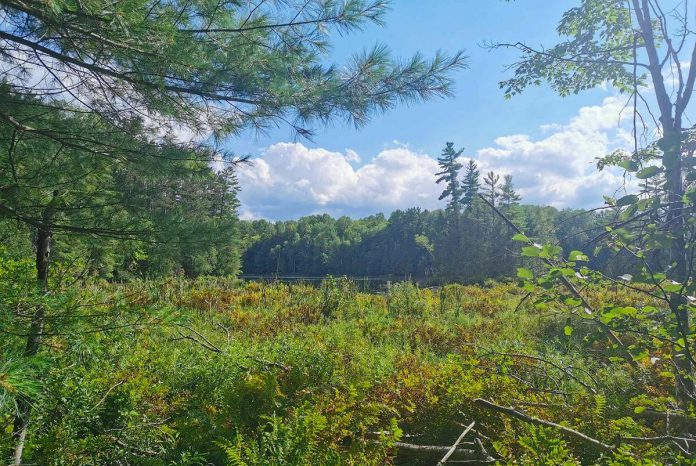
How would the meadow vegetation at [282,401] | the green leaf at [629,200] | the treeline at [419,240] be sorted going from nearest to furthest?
the green leaf at [629,200] → the meadow vegetation at [282,401] → the treeline at [419,240]

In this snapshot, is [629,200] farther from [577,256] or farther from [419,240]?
[419,240]

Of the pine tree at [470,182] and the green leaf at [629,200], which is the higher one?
the pine tree at [470,182]

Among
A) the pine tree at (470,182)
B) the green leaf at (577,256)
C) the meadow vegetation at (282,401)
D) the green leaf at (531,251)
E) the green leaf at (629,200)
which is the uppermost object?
the pine tree at (470,182)

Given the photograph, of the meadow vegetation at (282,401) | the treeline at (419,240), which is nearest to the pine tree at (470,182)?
the treeline at (419,240)

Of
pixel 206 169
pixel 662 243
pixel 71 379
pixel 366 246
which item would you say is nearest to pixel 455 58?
pixel 206 169

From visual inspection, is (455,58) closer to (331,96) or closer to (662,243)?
(331,96)

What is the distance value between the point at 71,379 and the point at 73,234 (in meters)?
0.97

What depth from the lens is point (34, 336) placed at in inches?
83.7

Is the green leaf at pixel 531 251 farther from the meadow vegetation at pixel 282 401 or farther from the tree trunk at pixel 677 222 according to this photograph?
the meadow vegetation at pixel 282 401

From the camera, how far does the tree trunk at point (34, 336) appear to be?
215cm

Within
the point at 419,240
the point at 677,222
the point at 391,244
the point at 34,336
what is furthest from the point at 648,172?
the point at 391,244

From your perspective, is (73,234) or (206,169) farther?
(206,169)

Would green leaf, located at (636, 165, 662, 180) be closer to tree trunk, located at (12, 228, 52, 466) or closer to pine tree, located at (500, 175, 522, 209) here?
tree trunk, located at (12, 228, 52, 466)

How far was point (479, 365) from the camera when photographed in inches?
Answer: 139
